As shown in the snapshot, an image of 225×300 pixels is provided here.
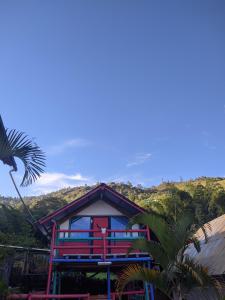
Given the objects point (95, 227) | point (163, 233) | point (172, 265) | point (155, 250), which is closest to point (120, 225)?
point (95, 227)

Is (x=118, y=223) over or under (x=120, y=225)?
over

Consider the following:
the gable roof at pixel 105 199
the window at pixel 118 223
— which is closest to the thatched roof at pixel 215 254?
the gable roof at pixel 105 199

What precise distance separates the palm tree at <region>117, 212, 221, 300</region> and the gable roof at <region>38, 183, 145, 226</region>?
218 inches

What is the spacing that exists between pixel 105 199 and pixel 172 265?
7.44 m

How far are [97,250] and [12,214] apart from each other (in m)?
10.0

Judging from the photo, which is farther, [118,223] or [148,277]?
[118,223]

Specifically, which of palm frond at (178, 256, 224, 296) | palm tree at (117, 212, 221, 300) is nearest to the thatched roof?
palm tree at (117, 212, 221, 300)

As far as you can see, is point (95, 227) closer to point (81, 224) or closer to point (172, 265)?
point (81, 224)

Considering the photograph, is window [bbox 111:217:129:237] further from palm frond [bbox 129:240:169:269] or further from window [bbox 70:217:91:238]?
palm frond [bbox 129:240:169:269]

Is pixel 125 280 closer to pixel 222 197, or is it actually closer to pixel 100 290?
pixel 100 290

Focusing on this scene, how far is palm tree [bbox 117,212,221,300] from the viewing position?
977 cm

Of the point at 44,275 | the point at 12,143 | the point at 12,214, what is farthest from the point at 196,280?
the point at 12,214

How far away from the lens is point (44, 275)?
60.8 feet

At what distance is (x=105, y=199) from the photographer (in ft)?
56.3
